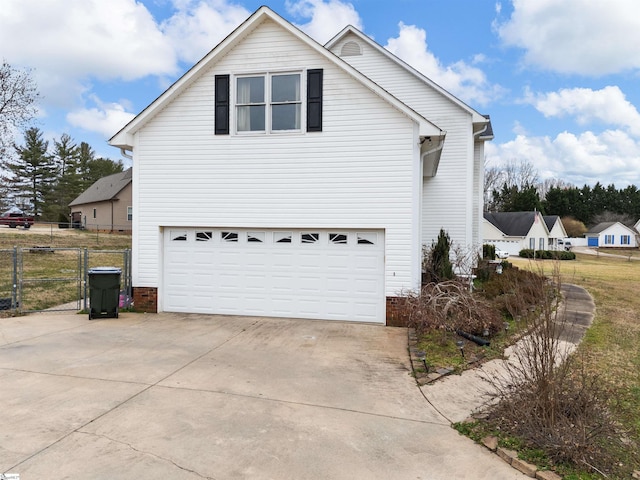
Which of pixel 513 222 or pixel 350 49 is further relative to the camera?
pixel 513 222

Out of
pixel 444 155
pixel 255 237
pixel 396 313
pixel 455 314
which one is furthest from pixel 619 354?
pixel 444 155

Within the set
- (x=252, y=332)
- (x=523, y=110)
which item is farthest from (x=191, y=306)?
(x=523, y=110)

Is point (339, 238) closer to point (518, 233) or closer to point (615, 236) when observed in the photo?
point (518, 233)

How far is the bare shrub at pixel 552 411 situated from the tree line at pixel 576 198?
66631 millimetres

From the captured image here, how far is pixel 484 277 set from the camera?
55.3 feet

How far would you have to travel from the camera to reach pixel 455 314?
26.6 ft

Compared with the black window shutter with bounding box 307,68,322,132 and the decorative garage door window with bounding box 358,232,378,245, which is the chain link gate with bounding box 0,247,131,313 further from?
the decorative garage door window with bounding box 358,232,378,245

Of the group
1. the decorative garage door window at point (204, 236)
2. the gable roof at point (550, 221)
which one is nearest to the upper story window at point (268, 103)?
the decorative garage door window at point (204, 236)

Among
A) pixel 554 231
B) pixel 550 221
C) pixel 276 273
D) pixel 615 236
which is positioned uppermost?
pixel 550 221

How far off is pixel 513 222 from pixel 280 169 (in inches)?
1885

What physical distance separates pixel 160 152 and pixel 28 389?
6.74 meters

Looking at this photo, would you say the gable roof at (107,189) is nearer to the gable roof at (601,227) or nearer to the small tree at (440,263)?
the small tree at (440,263)

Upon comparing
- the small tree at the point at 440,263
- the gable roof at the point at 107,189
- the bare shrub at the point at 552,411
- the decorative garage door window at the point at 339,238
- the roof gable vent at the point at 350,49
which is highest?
the roof gable vent at the point at 350,49

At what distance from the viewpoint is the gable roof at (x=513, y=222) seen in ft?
158
